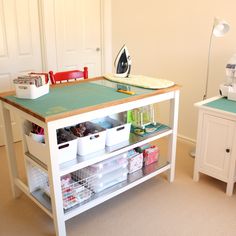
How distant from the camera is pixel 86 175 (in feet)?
7.04

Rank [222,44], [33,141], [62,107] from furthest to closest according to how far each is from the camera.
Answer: [222,44]
[33,141]
[62,107]

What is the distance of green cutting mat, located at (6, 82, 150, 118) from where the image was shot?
1815 millimetres

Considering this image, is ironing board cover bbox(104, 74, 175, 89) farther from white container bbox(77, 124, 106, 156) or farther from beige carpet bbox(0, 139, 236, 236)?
beige carpet bbox(0, 139, 236, 236)

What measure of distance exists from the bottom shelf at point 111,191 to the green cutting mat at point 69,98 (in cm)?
66

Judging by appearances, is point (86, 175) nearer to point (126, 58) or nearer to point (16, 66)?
point (126, 58)

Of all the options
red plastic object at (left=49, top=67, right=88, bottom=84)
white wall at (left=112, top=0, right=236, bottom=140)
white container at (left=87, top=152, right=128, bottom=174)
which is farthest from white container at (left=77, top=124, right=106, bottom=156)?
white wall at (left=112, top=0, right=236, bottom=140)

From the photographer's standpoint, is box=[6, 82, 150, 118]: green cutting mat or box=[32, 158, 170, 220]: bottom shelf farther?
box=[32, 158, 170, 220]: bottom shelf

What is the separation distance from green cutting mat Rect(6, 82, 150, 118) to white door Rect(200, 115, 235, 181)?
2.03 ft

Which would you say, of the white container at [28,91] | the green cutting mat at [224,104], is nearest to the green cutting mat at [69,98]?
the white container at [28,91]

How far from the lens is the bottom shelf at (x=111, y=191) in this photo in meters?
1.99

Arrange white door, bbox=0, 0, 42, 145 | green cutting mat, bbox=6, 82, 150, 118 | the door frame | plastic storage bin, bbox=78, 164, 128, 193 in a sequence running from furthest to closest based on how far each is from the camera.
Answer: the door frame, white door, bbox=0, 0, 42, 145, plastic storage bin, bbox=78, 164, 128, 193, green cutting mat, bbox=6, 82, 150, 118

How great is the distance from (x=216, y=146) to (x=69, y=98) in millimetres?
1227

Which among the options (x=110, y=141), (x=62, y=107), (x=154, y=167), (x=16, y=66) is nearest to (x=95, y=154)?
(x=110, y=141)

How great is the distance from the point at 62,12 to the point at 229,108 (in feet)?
7.09
